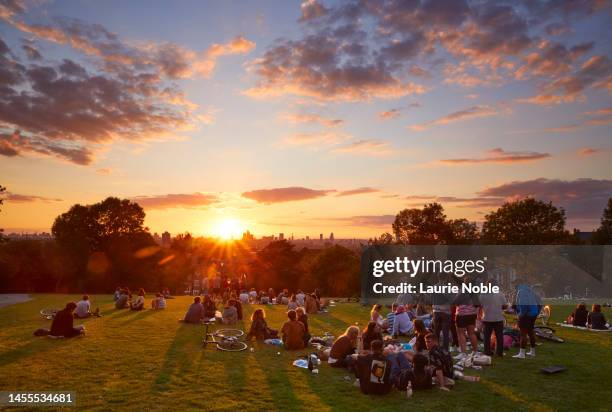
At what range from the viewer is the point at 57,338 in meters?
17.3

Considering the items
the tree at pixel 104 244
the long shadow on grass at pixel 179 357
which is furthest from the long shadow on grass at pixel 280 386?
the tree at pixel 104 244

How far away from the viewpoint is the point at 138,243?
6794 centimetres

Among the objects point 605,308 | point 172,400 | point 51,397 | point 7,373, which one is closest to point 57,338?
point 7,373

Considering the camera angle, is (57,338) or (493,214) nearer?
(57,338)

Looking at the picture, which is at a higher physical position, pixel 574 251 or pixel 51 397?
pixel 574 251

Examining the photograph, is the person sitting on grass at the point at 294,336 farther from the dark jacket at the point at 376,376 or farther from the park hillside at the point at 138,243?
the park hillside at the point at 138,243

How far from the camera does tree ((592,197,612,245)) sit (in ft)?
206

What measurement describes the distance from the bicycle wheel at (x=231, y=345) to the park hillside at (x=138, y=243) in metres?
42.1

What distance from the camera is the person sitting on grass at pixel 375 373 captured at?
10922 millimetres

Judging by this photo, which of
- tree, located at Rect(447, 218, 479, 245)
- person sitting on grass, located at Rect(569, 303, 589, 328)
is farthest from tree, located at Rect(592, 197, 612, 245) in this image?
person sitting on grass, located at Rect(569, 303, 589, 328)

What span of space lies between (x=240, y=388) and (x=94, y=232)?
6375cm

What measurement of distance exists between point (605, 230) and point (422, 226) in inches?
1047

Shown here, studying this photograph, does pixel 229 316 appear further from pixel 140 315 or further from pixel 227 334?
pixel 140 315

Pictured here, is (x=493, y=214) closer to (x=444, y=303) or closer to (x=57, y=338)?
(x=444, y=303)
